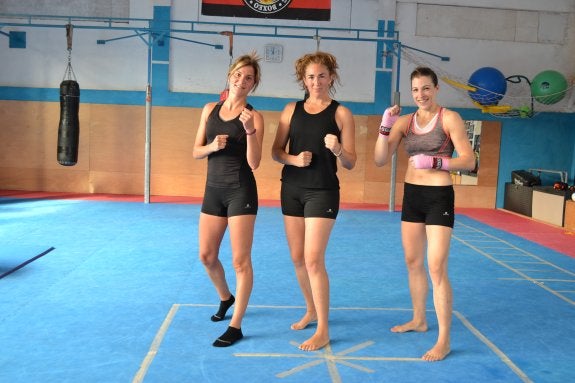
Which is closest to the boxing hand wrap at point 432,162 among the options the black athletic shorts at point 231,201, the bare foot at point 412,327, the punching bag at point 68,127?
the black athletic shorts at point 231,201

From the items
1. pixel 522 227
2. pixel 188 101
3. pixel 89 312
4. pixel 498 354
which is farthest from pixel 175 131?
pixel 498 354

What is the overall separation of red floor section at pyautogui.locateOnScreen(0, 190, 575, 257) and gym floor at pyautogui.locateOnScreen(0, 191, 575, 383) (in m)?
0.28

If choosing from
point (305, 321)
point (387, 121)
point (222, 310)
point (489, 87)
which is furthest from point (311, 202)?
point (489, 87)

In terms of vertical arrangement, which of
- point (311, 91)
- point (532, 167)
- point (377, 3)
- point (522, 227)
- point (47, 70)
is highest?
point (377, 3)

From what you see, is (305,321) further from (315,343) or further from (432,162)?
(432,162)

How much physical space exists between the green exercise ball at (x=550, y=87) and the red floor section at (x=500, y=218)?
2165mm

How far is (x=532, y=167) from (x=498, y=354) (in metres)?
9.32

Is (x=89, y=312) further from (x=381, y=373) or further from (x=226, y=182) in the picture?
(x=381, y=373)

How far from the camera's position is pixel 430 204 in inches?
141

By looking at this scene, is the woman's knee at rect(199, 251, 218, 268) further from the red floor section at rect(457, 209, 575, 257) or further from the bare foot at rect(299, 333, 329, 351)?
the red floor section at rect(457, 209, 575, 257)

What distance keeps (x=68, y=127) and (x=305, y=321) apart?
7.66m

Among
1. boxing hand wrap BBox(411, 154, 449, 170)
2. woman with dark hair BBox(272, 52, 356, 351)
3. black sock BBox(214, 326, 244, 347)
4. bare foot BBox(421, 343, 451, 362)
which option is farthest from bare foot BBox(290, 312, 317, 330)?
boxing hand wrap BBox(411, 154, 449, 170)

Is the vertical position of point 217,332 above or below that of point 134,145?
below

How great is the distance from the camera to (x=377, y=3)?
1163 cm
